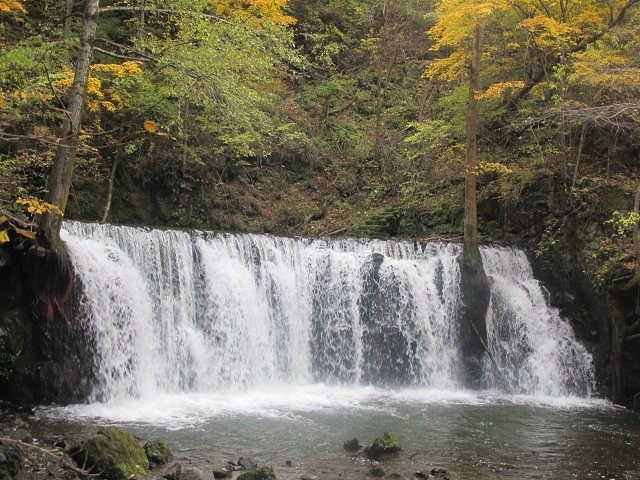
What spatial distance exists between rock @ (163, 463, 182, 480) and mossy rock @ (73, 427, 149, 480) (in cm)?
28

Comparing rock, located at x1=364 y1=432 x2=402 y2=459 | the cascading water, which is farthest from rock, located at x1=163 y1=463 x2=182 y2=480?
the cascading water

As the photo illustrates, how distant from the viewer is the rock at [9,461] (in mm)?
6046

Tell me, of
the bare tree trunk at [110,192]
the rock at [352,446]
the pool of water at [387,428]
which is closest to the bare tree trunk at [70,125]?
the pool of water at [387,428]

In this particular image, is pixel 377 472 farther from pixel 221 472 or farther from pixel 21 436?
pixel 21 436

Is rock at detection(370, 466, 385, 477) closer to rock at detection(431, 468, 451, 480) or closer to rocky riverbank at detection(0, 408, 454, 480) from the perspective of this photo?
rocky riverbank at detection(0, 408, 454, 480)

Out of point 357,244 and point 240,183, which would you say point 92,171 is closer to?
point 240,183

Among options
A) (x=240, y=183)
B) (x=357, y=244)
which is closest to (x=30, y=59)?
(x=357, y=244)

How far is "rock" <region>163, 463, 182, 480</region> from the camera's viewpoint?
21.9 ft

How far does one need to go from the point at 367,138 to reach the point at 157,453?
17676mm

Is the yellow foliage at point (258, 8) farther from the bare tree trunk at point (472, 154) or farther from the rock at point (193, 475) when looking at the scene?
the rock at point (193, 475)

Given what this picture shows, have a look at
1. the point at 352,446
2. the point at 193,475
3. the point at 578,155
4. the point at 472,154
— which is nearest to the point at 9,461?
the point at 193,475

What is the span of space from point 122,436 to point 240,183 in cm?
1363

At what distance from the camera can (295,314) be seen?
1408 centimetres

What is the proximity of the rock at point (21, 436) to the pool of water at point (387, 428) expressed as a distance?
54 centimetres
